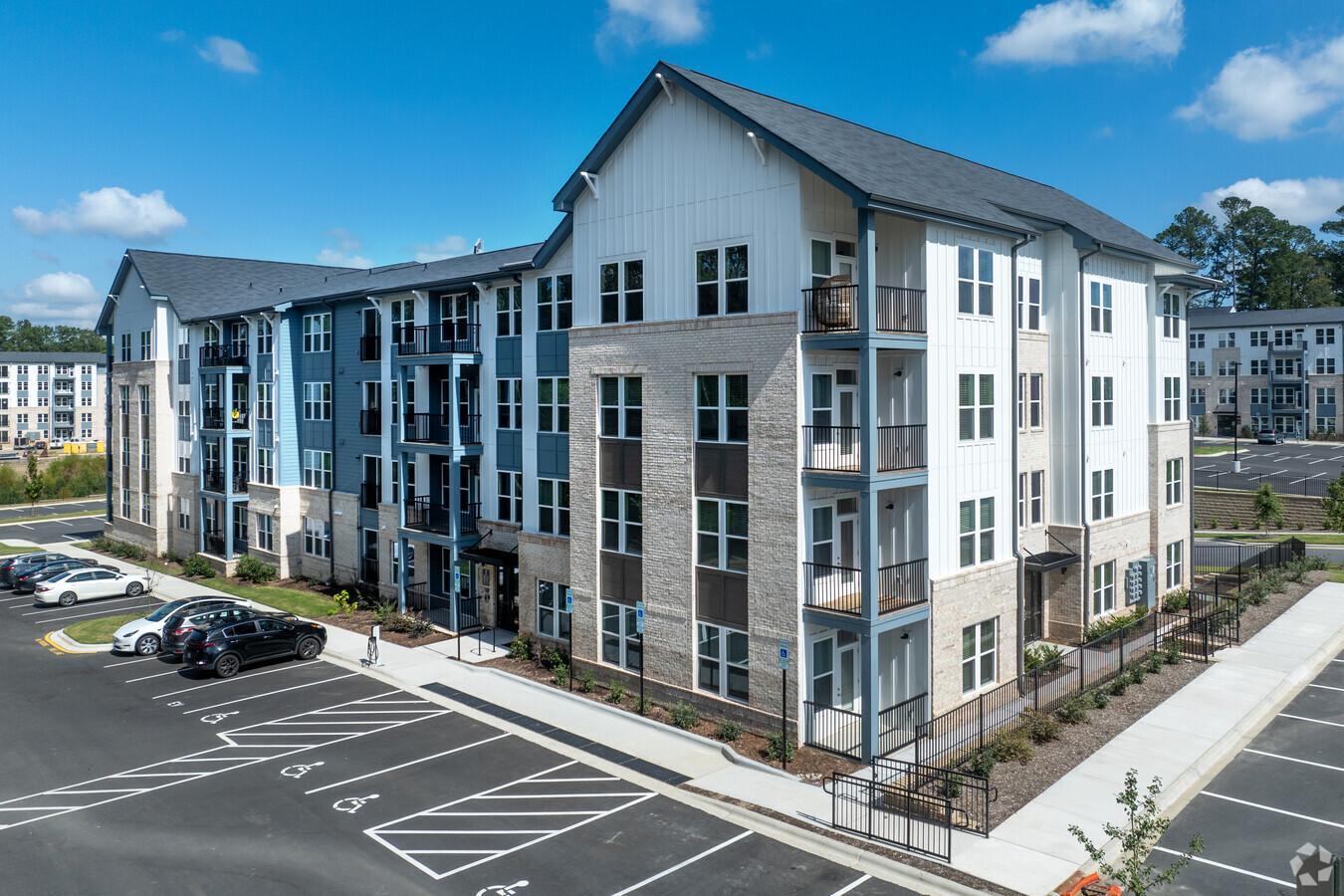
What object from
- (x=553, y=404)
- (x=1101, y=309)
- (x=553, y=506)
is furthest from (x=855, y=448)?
(x=1101, y=309)

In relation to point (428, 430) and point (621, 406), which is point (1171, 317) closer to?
point (621, 406)

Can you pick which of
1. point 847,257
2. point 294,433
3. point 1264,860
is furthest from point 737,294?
point 294,433

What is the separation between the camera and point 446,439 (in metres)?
32.9

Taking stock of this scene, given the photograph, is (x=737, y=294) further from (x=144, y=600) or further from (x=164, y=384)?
(x=164, y=384)

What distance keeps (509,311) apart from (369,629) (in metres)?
12.3

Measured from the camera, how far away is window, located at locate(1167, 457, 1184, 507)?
32875 millimetres

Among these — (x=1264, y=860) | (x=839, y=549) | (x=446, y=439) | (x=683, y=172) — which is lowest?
(x=1264, y=860)

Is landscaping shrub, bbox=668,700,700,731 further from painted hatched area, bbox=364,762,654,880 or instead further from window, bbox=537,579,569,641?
window, bbox=537,579,569,641

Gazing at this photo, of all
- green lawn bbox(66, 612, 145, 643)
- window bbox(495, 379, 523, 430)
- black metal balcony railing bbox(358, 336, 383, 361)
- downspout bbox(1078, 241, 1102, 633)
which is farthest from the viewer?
black metal balcony railing bbox(358, 336, 383, 361)

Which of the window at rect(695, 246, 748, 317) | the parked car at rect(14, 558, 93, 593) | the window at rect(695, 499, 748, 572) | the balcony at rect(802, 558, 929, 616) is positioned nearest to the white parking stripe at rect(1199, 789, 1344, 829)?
the balcony at rect(802, 558, 929, 616)

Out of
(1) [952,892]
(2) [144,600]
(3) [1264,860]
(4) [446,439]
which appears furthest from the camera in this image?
(2) [144,600]

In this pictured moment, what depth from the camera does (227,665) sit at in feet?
88.8

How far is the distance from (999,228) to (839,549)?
29.1 ft

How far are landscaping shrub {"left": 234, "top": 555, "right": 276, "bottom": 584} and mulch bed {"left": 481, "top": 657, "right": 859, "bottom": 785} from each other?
63.1 feet
